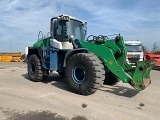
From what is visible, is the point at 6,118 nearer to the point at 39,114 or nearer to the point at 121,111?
the point at 39,114

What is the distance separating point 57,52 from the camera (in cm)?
833

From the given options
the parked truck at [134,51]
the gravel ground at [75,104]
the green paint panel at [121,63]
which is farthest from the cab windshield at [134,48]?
the green paint panel at [121,63]

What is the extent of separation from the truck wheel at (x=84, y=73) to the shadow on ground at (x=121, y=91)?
1064 millimetres

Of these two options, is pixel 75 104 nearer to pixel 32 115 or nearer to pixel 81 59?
pixel 32 115

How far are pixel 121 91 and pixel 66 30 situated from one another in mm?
3045

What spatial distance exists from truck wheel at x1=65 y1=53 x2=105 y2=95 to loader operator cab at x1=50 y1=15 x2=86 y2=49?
3.66 ft

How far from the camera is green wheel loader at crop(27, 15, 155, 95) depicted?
6.42 metres

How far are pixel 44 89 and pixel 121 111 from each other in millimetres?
3262

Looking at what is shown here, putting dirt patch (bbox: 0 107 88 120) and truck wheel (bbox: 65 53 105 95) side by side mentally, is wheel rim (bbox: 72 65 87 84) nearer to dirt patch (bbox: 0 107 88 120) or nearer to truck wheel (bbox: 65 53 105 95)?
truck wheel (bbox: 65 53 105 95)

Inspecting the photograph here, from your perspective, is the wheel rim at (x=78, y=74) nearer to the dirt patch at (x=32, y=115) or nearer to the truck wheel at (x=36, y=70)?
the dirt patch at (x=32, y=115)

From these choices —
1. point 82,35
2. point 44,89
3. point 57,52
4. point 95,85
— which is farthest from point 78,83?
point 82,35

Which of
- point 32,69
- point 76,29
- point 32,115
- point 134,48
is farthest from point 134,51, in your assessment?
point 32,115

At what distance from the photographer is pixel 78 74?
23.5 feet

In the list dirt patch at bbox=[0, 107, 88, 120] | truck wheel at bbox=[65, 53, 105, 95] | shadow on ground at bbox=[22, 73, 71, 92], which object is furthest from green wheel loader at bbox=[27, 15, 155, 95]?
dirt patch at bbox=[0, 107, 88, 120]
